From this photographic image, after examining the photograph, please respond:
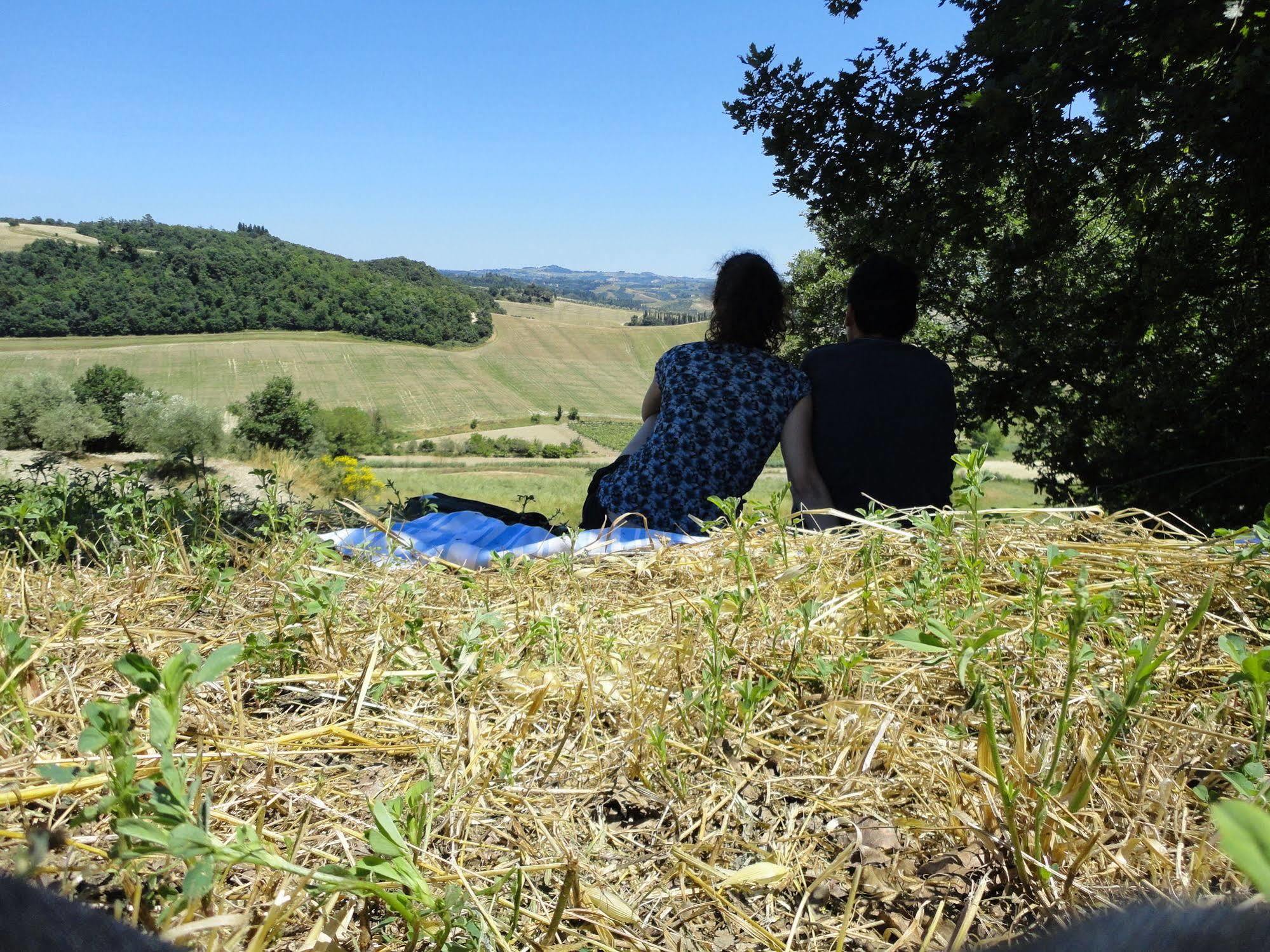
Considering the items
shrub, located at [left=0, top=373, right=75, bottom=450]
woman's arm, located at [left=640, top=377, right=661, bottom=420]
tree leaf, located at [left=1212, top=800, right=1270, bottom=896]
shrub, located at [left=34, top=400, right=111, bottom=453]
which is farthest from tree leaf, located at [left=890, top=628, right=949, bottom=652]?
shrub, located at [left=0, top=373, right=75, bottom=450]

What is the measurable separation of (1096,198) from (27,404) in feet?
114

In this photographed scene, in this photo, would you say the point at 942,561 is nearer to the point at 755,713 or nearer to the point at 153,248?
the point at 755,713

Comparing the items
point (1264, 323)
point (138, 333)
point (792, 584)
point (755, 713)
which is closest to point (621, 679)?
point (755, 713)

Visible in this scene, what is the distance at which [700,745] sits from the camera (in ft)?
4.42

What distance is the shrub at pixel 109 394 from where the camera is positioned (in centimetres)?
3306

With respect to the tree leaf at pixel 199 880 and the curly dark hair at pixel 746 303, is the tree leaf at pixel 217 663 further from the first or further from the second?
the curly dark hair at pixel 746 303

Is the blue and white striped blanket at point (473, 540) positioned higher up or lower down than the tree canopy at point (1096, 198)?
lower down

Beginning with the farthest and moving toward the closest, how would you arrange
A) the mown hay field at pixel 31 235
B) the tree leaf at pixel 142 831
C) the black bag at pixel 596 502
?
the mown hay field at pixel 31 235, the black bag at pixel 596 502, the tree leaf at pixel 142 831

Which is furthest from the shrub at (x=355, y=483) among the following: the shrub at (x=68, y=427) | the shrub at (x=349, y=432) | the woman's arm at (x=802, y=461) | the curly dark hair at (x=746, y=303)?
the shrub at (x=349, y=432)

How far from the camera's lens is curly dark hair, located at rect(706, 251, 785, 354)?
4246mm

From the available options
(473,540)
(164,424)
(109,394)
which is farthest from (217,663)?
(109,394)

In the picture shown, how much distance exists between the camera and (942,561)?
1.92m

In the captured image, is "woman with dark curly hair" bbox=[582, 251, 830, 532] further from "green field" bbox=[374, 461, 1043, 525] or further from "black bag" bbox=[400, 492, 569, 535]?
"green field" bbox=[374, 461, 1043, 525]

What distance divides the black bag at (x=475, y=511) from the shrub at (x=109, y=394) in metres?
34.1
